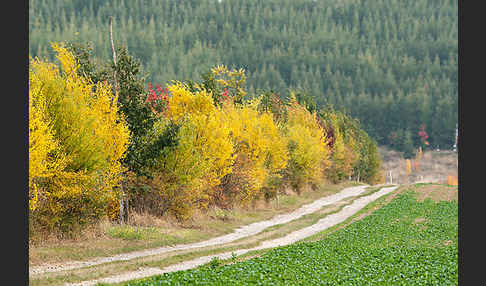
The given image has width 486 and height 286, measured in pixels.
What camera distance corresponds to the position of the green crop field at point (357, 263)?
64.7 feet

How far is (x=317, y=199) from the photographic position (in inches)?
2768


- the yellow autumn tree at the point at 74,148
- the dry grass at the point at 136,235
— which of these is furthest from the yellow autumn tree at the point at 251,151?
the yellow autumn tree at the point at 74,148

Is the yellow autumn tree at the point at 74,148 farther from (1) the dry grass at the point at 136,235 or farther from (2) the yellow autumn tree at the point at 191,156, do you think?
(2) the yellow autumn tree at the point at 191,156

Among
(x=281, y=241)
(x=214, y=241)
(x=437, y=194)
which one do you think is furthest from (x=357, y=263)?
(x=437, y=194)

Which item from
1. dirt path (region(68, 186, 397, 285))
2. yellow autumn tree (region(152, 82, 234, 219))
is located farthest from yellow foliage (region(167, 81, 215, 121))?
dirt path (region(68, 186, 397, 285))

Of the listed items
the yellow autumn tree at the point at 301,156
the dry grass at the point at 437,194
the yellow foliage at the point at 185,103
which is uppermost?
the yellow foliage at the point at 185,103

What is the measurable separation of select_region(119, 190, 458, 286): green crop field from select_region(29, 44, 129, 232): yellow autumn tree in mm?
9489

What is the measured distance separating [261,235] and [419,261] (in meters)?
14.1

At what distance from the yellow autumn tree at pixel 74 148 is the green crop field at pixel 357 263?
31.1 feet

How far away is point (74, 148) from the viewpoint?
27.9 metres

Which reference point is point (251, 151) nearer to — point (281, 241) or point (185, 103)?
point (185, 103)

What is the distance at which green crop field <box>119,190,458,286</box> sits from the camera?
1972 centimetres

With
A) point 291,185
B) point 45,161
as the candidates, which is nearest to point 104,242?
point 45,161

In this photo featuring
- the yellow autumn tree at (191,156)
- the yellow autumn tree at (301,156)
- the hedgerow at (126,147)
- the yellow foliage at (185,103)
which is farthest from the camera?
the yellow autumn tree at (301,156)
